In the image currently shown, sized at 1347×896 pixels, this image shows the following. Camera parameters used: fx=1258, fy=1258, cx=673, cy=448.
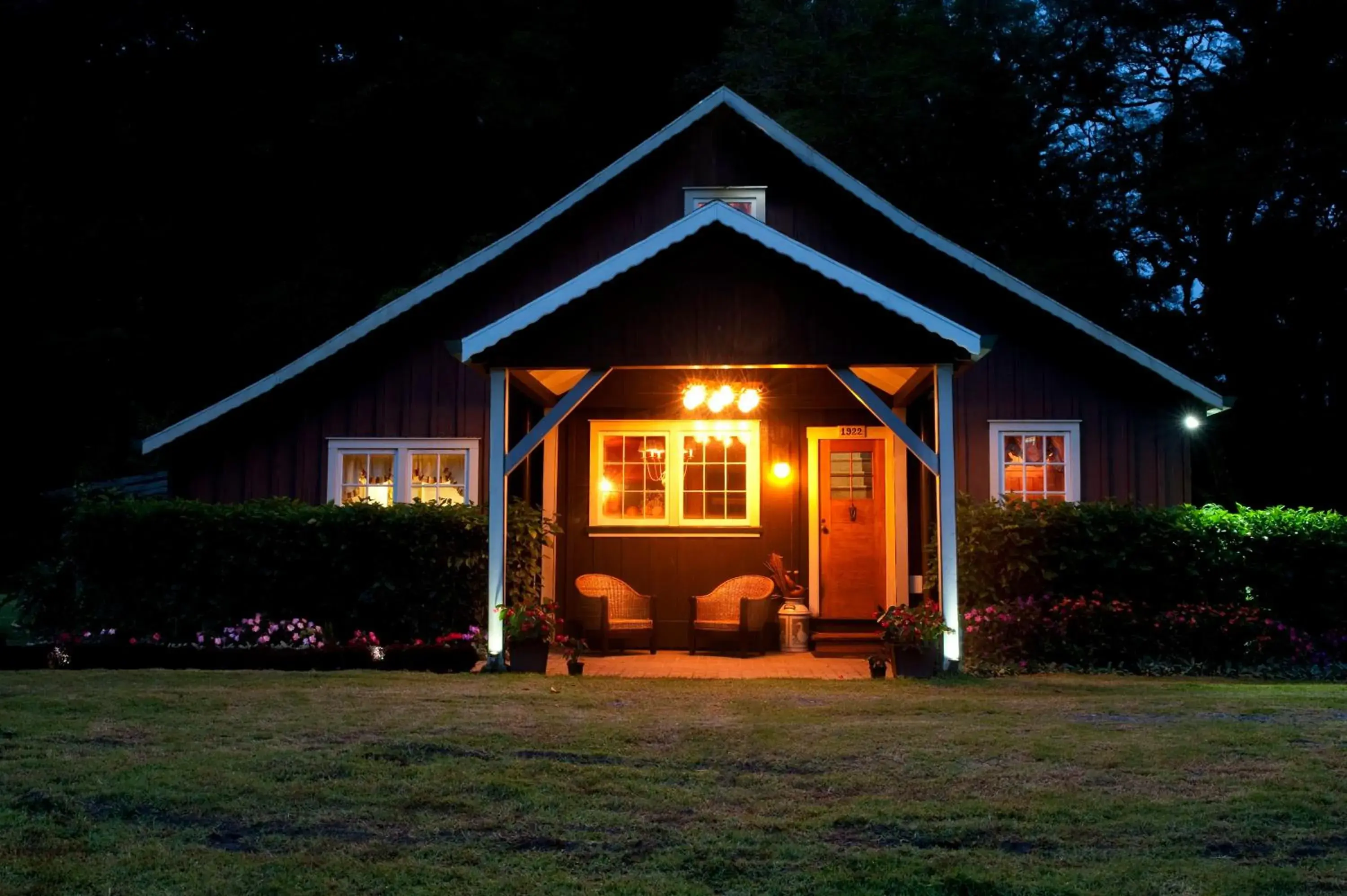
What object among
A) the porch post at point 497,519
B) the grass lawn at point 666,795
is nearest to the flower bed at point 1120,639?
the grass lawn at point 666,795

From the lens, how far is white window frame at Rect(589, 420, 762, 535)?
13383 millimetres

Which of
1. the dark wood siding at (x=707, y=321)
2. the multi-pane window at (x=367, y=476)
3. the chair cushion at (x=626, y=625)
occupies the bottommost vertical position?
the chair cushion at (x=626, y=625)

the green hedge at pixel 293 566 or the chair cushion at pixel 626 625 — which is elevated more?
the green hedge at pixel 293 566

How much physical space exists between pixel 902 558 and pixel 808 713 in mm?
5678

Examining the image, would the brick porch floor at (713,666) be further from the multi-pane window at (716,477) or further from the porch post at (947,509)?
the multi-pane window at (716,477)

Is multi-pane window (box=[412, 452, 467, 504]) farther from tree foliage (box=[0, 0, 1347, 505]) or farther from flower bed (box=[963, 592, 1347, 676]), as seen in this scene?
tree foliage (box=[0, 0, 1347, 505])

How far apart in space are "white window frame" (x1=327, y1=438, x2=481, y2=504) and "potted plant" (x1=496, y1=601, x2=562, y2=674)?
3246 millimetres

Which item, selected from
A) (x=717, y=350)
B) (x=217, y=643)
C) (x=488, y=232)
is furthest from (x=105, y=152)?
(x=717, y=350)

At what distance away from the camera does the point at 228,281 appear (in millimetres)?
25734

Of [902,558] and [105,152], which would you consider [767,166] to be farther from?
[105,152]

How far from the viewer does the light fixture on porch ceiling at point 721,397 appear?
493 inches

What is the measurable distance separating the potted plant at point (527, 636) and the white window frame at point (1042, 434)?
5248 mm

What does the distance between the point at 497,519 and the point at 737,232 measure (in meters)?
3.12

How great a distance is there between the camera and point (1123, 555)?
1091 centimetres
